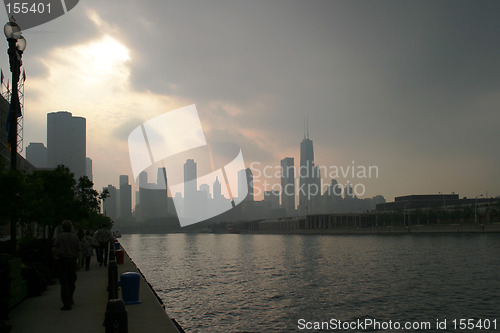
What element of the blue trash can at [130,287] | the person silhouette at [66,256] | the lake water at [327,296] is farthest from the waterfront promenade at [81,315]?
the lake water at [327,296]

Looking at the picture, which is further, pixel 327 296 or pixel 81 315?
pixel 327 296

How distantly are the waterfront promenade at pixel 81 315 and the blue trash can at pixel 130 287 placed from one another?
373 millimetres

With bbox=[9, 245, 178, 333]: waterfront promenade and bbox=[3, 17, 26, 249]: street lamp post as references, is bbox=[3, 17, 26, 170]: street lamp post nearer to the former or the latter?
bbox=[3, 17, 26, 249]: street lamp post

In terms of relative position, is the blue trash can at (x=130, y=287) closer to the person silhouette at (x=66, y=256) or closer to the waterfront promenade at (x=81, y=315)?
the waterfront promenade at (x=81, y=315)

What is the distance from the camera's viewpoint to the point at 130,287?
50.5ft

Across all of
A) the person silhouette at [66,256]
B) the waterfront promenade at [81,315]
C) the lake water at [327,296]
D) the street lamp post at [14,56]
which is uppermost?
the street lamp post at [14,56]

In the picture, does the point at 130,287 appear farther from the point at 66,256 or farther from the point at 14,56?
the point at 14,56

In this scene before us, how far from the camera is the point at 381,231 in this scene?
197250 millimetres

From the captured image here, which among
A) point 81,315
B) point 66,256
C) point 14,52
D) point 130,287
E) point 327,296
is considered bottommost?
point 327,296

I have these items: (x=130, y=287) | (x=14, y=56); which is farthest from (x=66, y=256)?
(x=14, y=56)

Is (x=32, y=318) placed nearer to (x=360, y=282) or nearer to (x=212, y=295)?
(x=212, y=295)

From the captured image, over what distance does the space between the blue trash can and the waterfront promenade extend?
37 centimetres

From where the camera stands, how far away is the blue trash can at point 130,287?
15.3m

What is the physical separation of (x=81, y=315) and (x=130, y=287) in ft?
7.99
